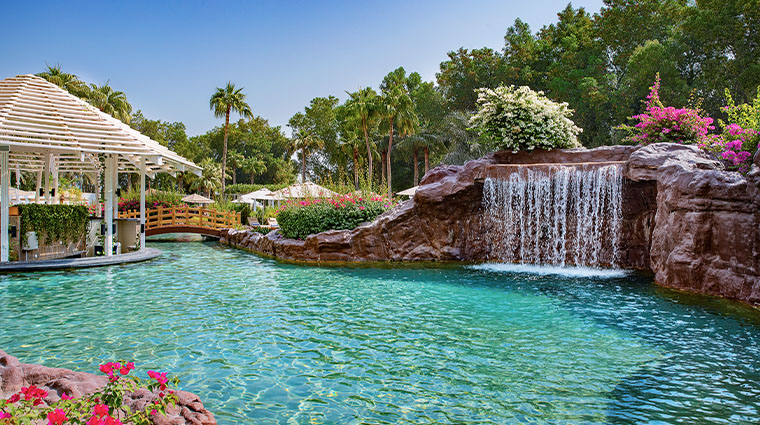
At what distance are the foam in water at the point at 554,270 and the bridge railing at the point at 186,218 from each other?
45.2 ft

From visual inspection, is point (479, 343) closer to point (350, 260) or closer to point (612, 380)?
point (612, 380)

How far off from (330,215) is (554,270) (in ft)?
22.0

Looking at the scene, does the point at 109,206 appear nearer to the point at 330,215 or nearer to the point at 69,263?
the point at 69,263

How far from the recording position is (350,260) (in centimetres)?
1357

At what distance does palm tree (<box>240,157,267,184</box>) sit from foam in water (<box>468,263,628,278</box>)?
147 ft

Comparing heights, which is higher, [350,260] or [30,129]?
[30,129]

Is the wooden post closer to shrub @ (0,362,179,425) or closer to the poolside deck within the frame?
the poolside deck

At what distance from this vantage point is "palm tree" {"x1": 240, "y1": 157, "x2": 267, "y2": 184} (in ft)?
176

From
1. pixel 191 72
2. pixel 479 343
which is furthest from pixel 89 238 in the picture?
pixel 191 72

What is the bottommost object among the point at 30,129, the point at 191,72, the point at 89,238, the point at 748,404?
the point at 748,404

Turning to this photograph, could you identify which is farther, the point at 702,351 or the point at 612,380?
the point at 702,351

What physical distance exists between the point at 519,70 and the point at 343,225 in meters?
25.7

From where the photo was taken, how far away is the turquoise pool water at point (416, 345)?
13.3 feet

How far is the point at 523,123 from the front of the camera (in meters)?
13.5
